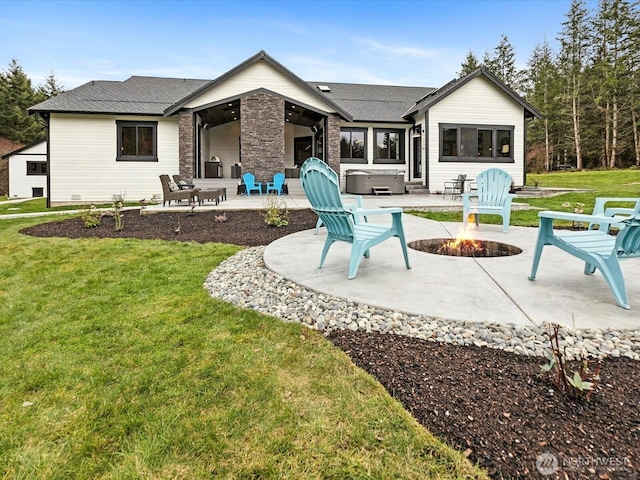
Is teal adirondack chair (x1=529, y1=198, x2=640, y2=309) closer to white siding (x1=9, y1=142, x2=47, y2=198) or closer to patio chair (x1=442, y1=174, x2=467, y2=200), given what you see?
patio chair (x1=442, y1=174, x2=467, y2=200)

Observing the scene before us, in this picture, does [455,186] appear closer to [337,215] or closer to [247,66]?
[247,66]

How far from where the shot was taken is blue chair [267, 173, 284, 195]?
13734mm

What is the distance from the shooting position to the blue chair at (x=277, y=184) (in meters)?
13.7

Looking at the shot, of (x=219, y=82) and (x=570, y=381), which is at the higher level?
(x=219, y=82)

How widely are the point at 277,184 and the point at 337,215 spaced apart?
10.7m

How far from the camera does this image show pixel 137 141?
561 inches

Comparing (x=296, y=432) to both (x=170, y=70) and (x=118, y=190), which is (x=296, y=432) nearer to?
(x=118, y=190)

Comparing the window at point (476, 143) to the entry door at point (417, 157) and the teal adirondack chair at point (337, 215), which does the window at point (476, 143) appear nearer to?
the entry door at point (417, 157)

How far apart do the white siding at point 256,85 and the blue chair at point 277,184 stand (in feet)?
10.7

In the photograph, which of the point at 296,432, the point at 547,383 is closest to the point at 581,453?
the point at 547,383

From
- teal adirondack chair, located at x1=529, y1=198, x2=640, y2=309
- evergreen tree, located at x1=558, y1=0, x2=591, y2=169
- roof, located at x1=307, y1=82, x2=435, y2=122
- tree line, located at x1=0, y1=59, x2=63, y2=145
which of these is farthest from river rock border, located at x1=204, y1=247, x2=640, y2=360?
tree line, located at x1=0, y1=59, x2=63, y2=145

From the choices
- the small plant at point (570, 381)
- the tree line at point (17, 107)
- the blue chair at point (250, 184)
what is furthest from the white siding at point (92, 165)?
the tree line at point (17, 107)

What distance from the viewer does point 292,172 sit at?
56.5 ft

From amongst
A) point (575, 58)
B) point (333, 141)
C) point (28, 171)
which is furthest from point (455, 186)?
point (28, 171)
